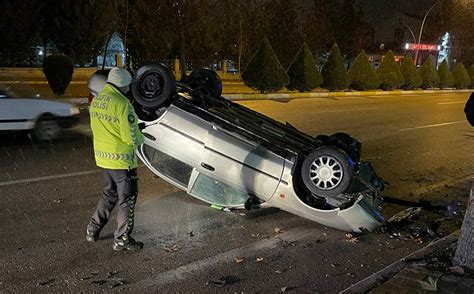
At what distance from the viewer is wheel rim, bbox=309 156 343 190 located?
488 cm

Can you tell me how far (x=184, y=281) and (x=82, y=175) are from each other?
3673 mm

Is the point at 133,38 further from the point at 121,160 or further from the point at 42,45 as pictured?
the point at 121,160

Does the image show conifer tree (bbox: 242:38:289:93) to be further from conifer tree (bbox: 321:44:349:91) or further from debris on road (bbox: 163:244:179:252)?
debris on road (bbox: 163:244:179:252)

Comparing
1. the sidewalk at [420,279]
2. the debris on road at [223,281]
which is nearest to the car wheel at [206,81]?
the debris on road at [223,281]

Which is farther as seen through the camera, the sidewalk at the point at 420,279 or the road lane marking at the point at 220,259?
the road lane marking at the point at 220,259

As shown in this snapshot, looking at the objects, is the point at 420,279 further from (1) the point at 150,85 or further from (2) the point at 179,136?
(1) the point at 150,85

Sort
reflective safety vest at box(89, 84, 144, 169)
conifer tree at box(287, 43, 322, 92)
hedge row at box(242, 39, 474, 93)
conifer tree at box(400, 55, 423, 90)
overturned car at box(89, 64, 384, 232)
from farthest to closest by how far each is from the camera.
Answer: conifer tree at box(400, 55, 423, 90) < conifer tree at box(287, 43, 322, 92) < hedge row at box(242, 39, 474, 93) < overturned car at box(89, 64, 384, 232) < reflective safety vest at box(89, 84, 144, 169)

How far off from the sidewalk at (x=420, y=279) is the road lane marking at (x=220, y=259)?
47.2 inches

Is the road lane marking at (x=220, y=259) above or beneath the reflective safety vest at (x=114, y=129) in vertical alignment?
beneath

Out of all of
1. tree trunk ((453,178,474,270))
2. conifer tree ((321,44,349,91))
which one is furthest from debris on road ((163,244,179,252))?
conifer tree ((321,44,349,91))

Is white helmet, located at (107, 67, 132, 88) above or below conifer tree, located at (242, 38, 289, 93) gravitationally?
above

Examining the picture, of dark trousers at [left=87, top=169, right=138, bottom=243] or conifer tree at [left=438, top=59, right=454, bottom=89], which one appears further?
conifer tree at [left=438, top=59, right=454, bottom=89]

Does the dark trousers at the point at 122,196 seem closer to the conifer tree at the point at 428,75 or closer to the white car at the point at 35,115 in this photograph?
the white car at the point at 35,115

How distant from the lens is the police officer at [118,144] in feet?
14.1
